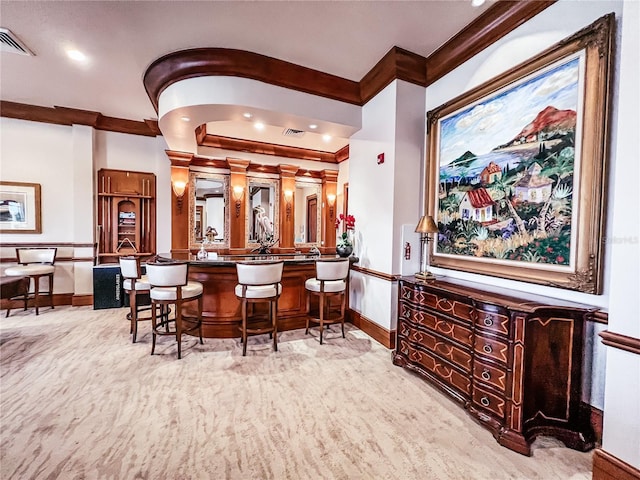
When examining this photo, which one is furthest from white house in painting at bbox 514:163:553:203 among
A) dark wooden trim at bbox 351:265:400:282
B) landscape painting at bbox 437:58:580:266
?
dark wooden trim at bbox 351:265:400:282

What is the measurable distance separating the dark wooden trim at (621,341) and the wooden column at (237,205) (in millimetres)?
A: 5721

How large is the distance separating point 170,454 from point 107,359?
6.17 feet

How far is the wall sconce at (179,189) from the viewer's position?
228 inches

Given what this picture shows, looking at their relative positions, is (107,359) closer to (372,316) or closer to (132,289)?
(132,289)

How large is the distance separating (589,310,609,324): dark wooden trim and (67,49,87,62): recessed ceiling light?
18.2 feet

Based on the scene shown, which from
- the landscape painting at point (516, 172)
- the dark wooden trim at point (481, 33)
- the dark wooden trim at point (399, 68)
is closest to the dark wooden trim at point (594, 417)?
the landscape painting at point (516, 172)

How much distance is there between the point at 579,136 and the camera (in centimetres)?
198

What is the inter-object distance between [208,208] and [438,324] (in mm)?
5251

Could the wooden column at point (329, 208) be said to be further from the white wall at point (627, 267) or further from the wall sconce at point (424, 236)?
the white wall at point (627, 267)

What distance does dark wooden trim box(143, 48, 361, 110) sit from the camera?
10.7ft

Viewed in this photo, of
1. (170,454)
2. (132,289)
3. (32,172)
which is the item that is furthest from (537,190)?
(32,172)

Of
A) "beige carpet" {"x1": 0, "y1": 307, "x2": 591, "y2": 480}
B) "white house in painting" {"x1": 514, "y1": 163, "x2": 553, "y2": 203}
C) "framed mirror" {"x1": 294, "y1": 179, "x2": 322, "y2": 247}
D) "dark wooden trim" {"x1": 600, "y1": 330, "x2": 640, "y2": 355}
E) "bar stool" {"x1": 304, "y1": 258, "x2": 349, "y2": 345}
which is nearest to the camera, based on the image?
"dark wooden trim" {"x1": 600, "y1": 330, "x2": 640, "y2": 355}

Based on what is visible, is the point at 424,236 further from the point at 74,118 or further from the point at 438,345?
the point at 74,118

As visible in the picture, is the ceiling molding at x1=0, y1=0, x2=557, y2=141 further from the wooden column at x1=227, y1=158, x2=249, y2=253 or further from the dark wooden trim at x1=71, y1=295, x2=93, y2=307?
the dark wooden trim at x1=71, y1=295, x2=93, y2=307
